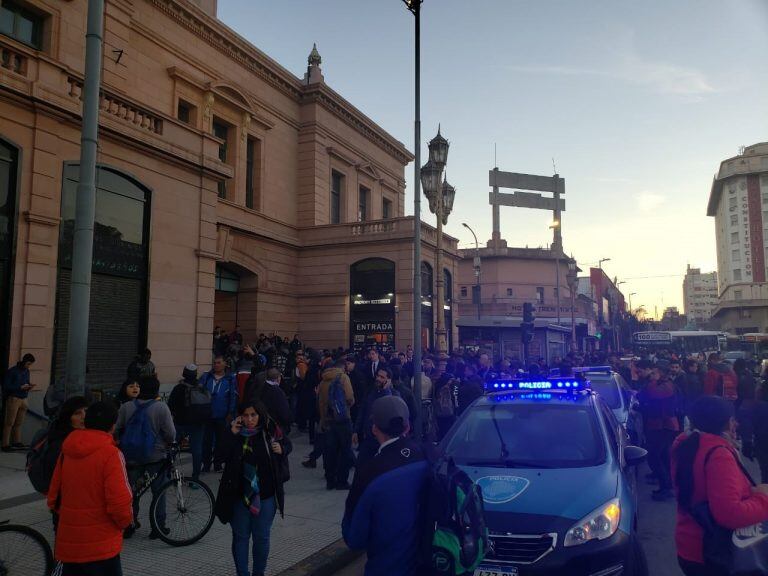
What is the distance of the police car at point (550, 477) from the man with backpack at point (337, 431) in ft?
9.30

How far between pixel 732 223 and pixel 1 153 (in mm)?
96630

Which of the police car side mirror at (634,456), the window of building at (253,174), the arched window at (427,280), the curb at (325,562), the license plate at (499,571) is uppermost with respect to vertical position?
the window of building at (253,174)

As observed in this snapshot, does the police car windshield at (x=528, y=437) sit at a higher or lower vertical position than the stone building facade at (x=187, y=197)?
lower

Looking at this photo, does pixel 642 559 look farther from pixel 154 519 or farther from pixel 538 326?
pixel 538 326

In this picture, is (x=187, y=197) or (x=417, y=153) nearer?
(x=417, y=153)

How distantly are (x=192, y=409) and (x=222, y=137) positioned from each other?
17.3m

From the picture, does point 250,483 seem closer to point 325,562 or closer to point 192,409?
point 325,562

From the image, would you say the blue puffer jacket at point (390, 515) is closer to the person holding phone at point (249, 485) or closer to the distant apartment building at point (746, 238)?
the person holding phone at point (249, 485)

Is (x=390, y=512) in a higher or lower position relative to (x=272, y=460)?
higher

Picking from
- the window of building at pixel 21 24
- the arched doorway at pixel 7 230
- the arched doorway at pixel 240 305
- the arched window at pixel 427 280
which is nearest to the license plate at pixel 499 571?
the arched doorway at pixel 7 230

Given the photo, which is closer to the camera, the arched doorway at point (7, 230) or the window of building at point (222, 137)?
the arched doorway at point (7, 230)

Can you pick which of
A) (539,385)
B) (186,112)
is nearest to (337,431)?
(539,385)

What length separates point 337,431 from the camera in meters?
8.78

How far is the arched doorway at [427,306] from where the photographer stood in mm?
26003
